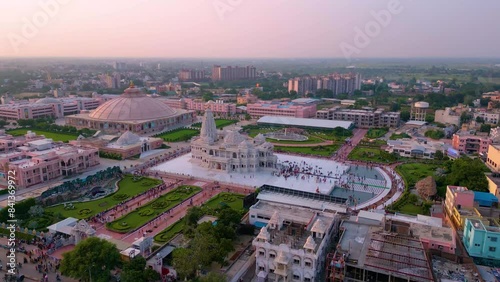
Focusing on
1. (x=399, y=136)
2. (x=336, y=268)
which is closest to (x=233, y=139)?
(x=336, y=268)

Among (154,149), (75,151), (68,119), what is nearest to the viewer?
(75,151)

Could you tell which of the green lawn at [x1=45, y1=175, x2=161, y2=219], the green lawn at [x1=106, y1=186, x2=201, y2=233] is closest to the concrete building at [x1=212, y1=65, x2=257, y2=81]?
the green lawn at [x1=45, y1=175, x2=161, y2=219]

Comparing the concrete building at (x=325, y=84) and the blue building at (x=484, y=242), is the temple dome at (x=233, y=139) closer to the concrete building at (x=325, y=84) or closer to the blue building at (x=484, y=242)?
the blue building at (x=484, y=242)

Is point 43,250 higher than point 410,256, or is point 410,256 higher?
point 410,256

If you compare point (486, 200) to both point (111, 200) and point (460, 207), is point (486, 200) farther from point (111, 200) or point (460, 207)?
point (111, 200)

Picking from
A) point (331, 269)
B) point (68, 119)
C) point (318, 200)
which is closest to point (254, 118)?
point (68, 119)

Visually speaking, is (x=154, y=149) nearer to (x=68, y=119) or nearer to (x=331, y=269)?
(x=68, y=119)

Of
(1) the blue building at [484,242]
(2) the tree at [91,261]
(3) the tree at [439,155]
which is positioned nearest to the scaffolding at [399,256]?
(1) the blue building at [484,242]
